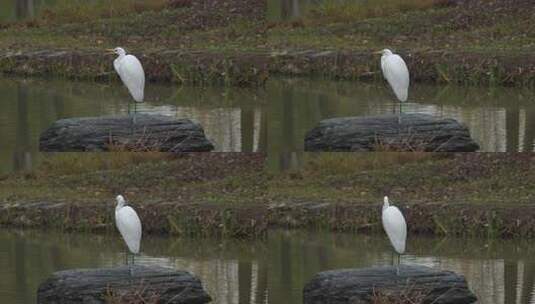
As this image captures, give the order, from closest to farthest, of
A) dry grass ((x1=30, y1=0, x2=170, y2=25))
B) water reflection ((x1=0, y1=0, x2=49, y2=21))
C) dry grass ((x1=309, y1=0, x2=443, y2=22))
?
1. dry grass ((x1=309, y1=0, x2=443, y2=22))
2. dry grass ((x1=30, y1=0, x2=170, y2=25))
3. water reflection ((x1=0, y1=0, x2=49, y2=21))

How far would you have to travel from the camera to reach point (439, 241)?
16.7 m

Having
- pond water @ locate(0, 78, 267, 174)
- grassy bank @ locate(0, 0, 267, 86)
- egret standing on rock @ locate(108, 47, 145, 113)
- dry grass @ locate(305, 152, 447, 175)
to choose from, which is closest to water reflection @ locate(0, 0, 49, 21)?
grassy bank @ locate(0, 0, 267, 86)

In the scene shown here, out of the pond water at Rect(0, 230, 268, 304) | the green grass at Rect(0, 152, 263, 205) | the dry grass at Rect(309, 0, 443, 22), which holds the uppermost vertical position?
the dry grass at Rect(309, 0, 443, 22)

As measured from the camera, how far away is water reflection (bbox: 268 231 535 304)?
15.3m

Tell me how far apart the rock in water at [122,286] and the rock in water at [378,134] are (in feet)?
4.58

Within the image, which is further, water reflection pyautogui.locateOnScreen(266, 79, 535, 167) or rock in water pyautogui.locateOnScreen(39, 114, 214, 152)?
water reflection pyautogui.locateOnScreen(266, 79, 535, 167)

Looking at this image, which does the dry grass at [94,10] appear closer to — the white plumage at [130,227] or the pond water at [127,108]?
the pond water at [127,108]

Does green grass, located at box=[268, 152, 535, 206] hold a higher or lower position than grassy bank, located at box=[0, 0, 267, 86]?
lower

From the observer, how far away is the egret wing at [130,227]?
14.8 metres

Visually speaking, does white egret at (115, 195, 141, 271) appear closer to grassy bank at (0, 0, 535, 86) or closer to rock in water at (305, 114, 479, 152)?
rock in water at (305, 114, 479, 152)

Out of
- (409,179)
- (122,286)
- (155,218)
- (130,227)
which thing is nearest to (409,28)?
(409,179)

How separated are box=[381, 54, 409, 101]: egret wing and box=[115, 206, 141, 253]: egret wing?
7.09 feet

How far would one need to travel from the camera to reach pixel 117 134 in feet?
48.9

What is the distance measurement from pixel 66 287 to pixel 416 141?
2.80 meters
